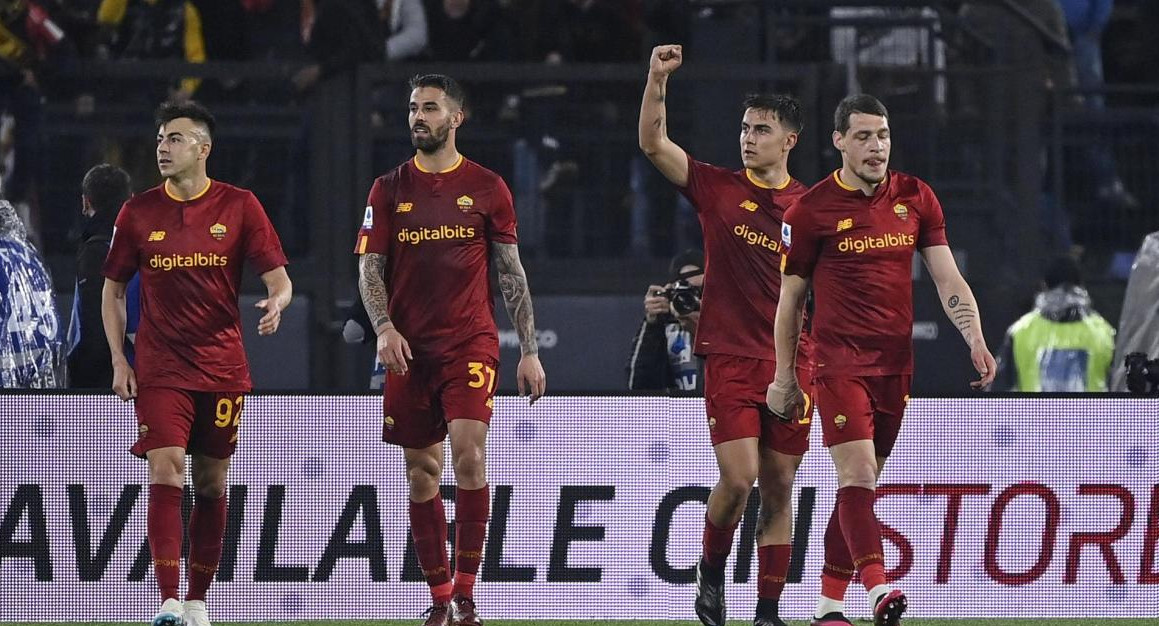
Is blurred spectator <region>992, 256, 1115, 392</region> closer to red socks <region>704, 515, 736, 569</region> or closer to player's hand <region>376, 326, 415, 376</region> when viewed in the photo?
red socks <region>704, 515, 736, 569</region>

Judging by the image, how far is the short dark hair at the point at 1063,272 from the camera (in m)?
12.5

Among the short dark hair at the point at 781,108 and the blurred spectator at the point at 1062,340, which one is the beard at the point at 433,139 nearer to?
the short dark hair at the point at 781,108

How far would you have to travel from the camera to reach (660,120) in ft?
27.3

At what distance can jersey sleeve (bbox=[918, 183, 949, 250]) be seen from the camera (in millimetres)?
8109

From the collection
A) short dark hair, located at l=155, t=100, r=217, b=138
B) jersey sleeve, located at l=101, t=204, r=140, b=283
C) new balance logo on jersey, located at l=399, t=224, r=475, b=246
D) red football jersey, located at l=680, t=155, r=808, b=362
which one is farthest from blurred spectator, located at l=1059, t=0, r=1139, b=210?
jersey sleeve, located at l=101, t=204, r=140, b=283

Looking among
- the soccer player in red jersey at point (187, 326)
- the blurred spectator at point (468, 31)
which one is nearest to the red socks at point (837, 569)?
the soccer player in red jersey at point (187, 326)

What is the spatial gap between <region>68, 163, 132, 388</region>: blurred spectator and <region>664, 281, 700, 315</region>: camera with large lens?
8.53ft

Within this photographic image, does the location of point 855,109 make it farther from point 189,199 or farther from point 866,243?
point 189,199

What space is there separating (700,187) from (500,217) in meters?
0.80

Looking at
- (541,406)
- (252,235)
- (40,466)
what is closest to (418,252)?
(252,235)

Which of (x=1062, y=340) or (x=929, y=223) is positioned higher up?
(x=929, y=223)

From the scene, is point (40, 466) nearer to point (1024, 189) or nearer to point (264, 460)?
point (264, 460)

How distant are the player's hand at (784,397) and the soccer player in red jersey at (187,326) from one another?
192 cm

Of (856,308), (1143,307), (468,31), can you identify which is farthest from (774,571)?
(468,31)
